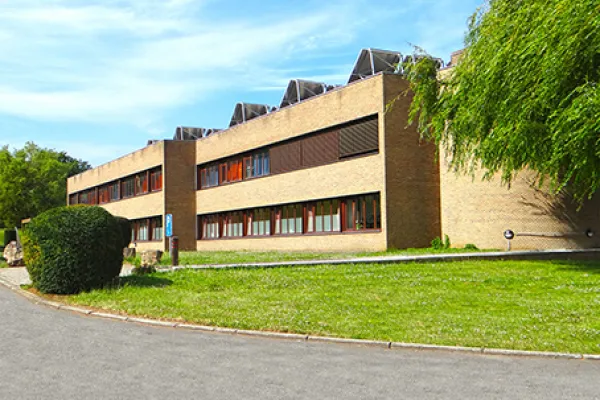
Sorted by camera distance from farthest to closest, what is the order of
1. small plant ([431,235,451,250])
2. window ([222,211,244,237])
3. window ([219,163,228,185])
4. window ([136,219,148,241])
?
1. window ([136,219,148,241])
2. window ([219,163,228,185])
3. window ([222,211,244,237])
4. small plant ([431,235,451,250])

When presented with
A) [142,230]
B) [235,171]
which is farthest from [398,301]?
[142,230]

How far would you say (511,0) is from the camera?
16.5 m

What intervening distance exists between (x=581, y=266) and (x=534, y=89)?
19.4ft

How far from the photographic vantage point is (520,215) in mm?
22922

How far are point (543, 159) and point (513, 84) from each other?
188 centimetres

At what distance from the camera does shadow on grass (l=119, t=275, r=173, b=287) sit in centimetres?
1538

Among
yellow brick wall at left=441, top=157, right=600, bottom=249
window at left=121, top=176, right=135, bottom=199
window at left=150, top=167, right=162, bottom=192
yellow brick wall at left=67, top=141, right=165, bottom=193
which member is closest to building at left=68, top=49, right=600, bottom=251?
yellow brick wall at left=441, top=157, right=600, bottom=249

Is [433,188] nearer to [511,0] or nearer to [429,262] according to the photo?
[429,262]

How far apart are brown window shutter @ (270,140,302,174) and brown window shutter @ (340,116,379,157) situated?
3739 mm

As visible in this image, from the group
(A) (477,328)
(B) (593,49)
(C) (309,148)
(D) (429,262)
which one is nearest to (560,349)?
(A) (477,328)

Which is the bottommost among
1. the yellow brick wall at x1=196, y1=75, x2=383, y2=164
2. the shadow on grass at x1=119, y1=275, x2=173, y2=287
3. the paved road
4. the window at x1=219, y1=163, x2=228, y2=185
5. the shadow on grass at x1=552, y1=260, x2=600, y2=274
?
the paved road

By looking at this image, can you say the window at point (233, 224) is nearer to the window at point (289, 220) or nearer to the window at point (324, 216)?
the window at point (289, 220)

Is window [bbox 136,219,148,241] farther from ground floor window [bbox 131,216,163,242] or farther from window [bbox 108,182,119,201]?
window [bbox 108,182,119,201]

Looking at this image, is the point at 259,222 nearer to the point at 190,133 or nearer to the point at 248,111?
the point at 248,111
